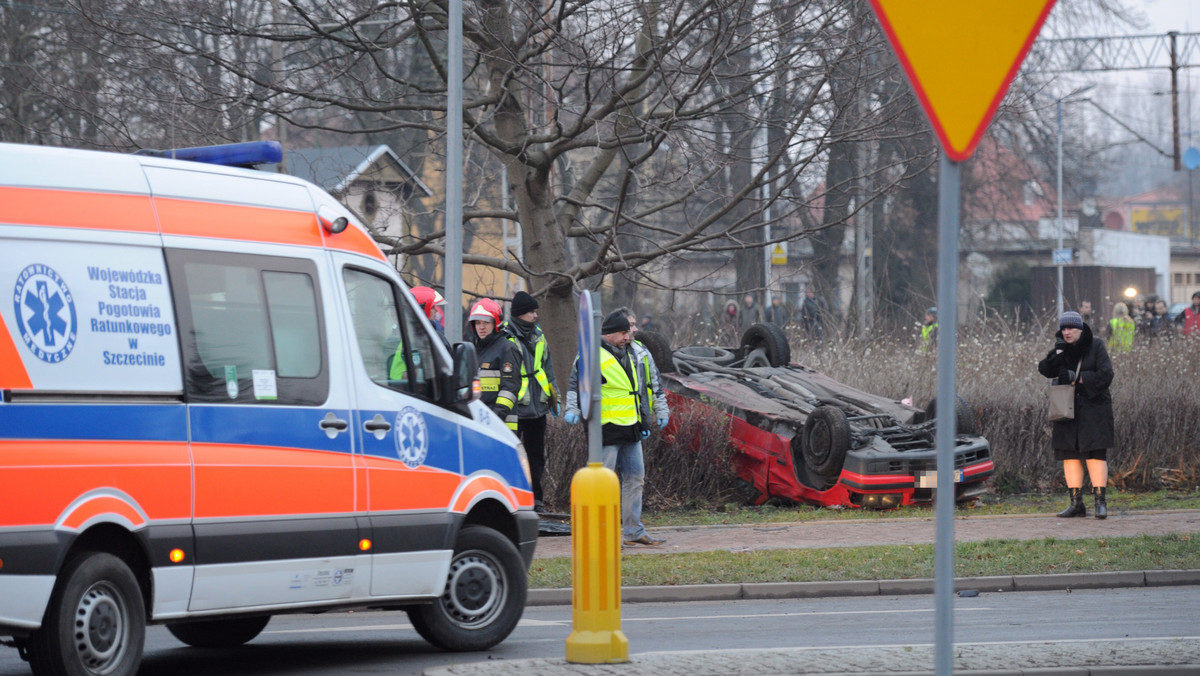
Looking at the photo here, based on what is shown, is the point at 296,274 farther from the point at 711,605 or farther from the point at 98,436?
the point at 711,605

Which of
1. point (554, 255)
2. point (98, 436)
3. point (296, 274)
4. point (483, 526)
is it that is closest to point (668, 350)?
point (554, 255)

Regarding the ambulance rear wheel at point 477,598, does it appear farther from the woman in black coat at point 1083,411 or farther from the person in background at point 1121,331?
the person in background at point 1121,331

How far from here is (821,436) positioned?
14914mm

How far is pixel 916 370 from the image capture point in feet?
62.2

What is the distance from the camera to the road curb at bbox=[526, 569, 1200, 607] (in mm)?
10797

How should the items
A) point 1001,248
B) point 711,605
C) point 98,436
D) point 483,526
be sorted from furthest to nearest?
point 1001,248 < point 711,605 < point 483,526 < point 98,436

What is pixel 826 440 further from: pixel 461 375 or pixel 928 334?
pixel 928 334

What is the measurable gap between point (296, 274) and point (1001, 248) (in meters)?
41.5

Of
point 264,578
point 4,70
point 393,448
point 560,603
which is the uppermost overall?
point 4,70

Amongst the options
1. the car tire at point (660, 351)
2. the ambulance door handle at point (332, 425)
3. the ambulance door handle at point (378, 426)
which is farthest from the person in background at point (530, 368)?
the ambulance door handle at point (332, 425)

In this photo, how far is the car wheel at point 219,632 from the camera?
8.52 m

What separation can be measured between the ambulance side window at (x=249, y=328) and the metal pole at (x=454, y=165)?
5464mm

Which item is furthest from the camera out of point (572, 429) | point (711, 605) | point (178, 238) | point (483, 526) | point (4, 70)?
point (4, 70)

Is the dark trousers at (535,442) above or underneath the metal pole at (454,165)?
underneath
